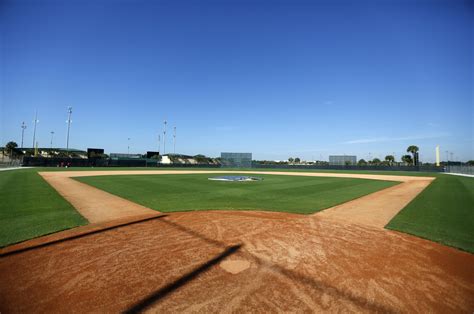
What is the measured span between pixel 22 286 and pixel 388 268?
21.8 feet

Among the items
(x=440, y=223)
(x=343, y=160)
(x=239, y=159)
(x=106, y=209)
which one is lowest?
(x=106, y=209)

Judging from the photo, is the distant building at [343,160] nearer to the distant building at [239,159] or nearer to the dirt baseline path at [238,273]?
the distant building at [239,159]

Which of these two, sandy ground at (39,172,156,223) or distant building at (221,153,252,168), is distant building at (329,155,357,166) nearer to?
distant building at (221,153,252,168)

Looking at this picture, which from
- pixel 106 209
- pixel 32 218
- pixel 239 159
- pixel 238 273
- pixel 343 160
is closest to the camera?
pixel 238 273

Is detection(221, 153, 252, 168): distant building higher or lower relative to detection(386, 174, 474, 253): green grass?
higher

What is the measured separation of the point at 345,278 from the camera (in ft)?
13.4

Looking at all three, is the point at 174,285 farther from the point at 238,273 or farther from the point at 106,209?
the point at 106,209

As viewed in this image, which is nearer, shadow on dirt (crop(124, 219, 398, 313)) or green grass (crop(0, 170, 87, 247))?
shadow on dirt (crop(124, 219, 398, 313))

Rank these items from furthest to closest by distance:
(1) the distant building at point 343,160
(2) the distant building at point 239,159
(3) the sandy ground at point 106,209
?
1. (1) the distant building at point 343,160
2. (2) the distant building at point 239,159
3. (3) the sandy ground at point 106,209

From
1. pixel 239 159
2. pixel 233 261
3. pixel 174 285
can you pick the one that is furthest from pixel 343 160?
pixel 174 285

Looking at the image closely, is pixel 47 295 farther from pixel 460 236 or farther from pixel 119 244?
pixel 460 236

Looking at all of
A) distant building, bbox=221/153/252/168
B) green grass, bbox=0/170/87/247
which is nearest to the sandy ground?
green grass, bbox=0/170/87/247

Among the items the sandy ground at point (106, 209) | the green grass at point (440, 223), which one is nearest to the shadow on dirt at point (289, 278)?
the green grass at point (440, 223)

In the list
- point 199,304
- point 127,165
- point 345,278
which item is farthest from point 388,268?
point 127,165
